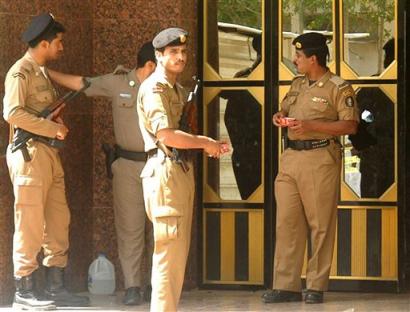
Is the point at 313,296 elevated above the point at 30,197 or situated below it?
below

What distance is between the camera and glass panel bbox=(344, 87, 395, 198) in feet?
33.8

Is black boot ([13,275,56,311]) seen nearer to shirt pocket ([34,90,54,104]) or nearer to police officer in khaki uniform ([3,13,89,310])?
police officer in khaki uniform ([3,13,89,310])

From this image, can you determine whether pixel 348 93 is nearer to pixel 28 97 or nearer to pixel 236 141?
pixel 236 141

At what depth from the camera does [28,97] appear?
9297mm

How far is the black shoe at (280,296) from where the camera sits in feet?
32.4

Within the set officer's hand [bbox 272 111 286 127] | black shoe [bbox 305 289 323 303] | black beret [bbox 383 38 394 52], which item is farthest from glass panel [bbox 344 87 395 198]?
black shoe [bbox 305 289 323 303]

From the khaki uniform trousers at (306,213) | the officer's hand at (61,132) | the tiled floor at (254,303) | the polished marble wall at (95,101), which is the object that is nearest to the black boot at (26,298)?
the tiled floor at (254,303)

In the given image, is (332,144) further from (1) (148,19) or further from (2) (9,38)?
(2) (9,38)

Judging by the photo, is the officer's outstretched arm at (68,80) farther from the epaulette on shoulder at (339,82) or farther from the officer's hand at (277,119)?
the epaulette on shoulder at (339,82)

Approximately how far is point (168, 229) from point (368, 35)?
3188 millimetres

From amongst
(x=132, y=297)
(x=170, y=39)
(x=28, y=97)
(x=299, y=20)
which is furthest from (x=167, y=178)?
(x=299, y=20)

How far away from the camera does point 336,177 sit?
9828 mm

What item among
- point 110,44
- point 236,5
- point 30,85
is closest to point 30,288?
point 30,85

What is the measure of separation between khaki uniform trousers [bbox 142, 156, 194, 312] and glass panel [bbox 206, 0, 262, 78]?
2634 millimetres
